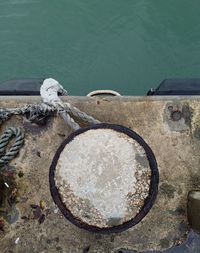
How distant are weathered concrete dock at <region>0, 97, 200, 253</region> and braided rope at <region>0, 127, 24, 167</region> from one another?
0.06m

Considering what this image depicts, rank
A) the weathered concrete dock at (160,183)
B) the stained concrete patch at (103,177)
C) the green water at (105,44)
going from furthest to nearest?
the green water at (105,44) → the weathered concrete dock at (160,183) → the stained concrete patch at (103,177)

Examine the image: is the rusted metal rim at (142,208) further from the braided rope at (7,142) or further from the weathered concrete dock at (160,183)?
the braided rope at (7,142)

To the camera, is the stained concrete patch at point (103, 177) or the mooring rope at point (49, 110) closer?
the stained concrete patch at point (103, 177)

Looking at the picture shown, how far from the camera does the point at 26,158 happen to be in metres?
3.33

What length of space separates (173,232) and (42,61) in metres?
3.31

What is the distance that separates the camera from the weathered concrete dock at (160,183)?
3133mm

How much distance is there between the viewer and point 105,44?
591 centimetres

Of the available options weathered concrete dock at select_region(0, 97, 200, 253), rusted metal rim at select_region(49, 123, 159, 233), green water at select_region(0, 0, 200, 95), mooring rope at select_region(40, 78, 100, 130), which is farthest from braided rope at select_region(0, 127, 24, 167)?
green water at select_region(0, 0, 200, 95)

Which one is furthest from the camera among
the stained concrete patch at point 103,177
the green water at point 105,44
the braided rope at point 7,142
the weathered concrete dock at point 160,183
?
the green water at point 105,44

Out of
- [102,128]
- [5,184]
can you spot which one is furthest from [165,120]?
[5,184]

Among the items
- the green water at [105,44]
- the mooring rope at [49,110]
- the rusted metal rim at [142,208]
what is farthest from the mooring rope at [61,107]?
the green water at [105,44]

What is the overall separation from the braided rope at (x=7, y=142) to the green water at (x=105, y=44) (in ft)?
8.15

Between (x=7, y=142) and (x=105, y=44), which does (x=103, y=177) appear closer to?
(x=7, y=142)

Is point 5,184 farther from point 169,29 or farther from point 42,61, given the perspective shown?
point 169,29
